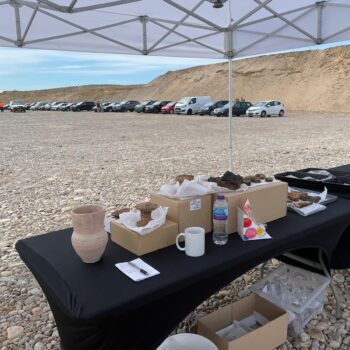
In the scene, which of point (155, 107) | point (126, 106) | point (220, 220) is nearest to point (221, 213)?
point (220, 220)

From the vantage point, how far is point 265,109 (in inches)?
893

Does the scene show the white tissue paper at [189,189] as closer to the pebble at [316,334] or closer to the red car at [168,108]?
the pebble at [316,334]

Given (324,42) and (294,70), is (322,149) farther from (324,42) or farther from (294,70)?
(294,70)

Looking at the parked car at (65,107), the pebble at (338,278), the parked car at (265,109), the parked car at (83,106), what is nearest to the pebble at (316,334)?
the pebble at (338,278)

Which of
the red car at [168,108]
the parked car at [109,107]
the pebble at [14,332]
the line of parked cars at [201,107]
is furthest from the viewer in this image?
the parked car at [109,107]

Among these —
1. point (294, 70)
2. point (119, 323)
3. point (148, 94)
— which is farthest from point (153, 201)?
point (148, 94)

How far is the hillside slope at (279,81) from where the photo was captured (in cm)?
3284

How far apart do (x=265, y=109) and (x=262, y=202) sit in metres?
21.8

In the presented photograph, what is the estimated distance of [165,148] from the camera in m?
9.88

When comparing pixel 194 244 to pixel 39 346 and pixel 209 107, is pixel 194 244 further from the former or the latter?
pixel 209 107

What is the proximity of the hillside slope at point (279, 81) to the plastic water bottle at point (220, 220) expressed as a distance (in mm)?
30534

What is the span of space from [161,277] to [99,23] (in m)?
3.59

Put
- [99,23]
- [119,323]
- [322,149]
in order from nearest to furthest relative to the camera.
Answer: [119,323], [99,23], [322,149]

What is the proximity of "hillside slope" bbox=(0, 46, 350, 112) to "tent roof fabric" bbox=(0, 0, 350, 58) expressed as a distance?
27.3 meters
